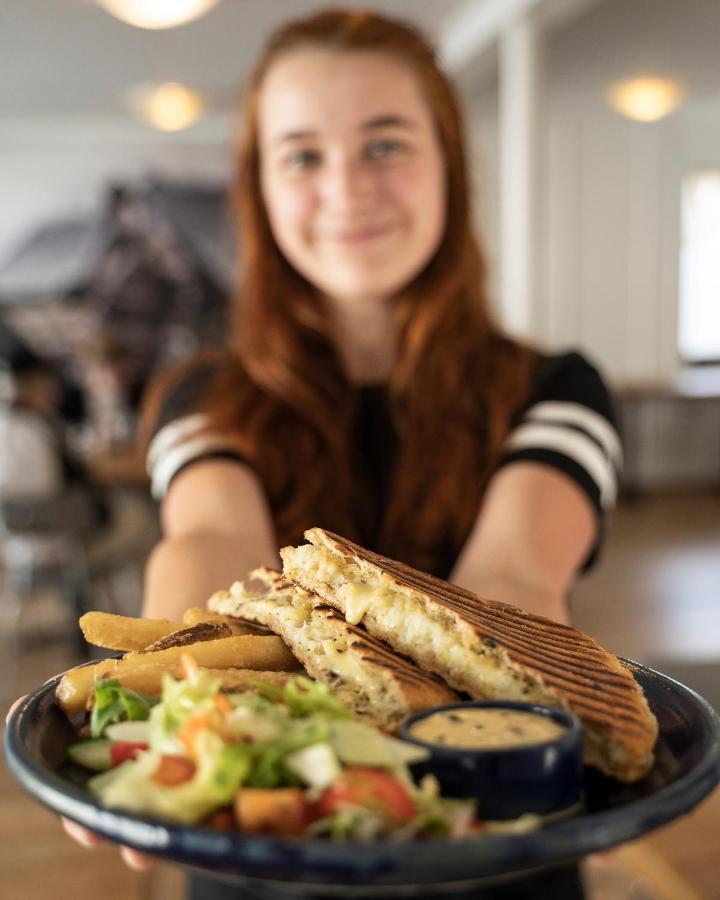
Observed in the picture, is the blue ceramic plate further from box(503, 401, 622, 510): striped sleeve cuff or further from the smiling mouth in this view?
the smiling mouth

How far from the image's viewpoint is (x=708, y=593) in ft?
22.0

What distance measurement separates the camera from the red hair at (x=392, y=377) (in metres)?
2.01

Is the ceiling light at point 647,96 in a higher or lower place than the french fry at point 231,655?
higher

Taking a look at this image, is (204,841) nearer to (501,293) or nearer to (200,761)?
(200,761)

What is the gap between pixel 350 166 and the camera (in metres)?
1.91

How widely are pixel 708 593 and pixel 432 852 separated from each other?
6540mm

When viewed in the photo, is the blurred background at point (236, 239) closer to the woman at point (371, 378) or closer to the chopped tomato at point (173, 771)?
the woman at point (371, 378)

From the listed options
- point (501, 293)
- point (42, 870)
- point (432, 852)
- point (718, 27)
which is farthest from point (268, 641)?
point (501, 293)

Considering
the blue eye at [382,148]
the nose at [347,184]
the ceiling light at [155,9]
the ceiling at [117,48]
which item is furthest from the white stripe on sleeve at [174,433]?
the ceiling at [117,48]

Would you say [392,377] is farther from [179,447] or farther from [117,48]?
[117,48]

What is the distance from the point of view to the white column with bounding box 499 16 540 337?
7.14 meters

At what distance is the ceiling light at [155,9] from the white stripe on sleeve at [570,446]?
13.4 ft

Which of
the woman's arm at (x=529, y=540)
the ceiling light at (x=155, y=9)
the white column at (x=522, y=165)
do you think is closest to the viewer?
the woman's arm at (x=529, y=540)

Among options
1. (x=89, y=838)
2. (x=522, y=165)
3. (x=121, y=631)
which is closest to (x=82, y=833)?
(x=89, y=838)
